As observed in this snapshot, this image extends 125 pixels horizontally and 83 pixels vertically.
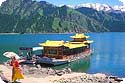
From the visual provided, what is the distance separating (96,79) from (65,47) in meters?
34.2

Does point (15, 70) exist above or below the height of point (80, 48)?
above

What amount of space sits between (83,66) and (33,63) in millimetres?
10613

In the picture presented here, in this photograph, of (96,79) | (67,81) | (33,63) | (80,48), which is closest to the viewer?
(67,81)

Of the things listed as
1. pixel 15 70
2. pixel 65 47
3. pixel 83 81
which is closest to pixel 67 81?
pixel 83 81

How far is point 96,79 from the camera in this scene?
41.5 m

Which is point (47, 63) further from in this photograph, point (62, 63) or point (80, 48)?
point (80, 48)

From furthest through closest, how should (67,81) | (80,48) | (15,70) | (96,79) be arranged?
1. (80,48)
2. (96,79)
3. (67,81)
4. (15,70)

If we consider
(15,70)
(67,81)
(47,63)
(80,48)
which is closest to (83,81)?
(67,81)

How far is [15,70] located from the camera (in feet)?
78.3

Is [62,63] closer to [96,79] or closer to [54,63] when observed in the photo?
[54,63]

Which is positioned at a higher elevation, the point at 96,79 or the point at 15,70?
the point at 15,70

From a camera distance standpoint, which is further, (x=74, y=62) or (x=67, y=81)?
(x=74, y=62)

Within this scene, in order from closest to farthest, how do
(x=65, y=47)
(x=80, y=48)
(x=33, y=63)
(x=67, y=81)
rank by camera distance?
(x=67, y=81), (x=33, y=63), (x=65, y=47), (x=80, y=48)

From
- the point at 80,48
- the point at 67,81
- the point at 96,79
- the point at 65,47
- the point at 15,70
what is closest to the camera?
the point at 15,70
